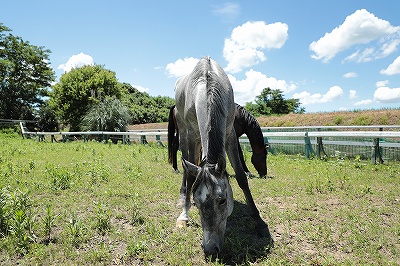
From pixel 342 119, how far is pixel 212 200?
21468 mm

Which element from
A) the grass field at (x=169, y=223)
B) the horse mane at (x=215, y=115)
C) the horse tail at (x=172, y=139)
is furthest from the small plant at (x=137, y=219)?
the horse tail at (x=172, y=139)

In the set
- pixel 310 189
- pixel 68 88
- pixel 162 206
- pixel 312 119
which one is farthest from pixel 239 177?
pixel 68 88

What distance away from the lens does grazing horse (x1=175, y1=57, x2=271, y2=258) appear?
2.74m

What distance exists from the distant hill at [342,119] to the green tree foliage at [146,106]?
63.1 ft

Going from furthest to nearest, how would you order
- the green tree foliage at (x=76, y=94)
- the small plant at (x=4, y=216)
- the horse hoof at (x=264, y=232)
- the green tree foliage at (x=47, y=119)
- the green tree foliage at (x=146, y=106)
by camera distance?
1. the green tree foliage at (x=146, y=106)
2. the green tree foliage at (x=47, y=119)
3. the green tree foliage at (x=76, y=94)
4. the horse hoof at (x=264, y=232)
5. the small plant at (x=4, y=216)

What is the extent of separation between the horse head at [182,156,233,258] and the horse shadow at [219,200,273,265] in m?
0.30

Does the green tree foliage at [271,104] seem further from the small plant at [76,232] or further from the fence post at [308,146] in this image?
the small plant at [76,232]

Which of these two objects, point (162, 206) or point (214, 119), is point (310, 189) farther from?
point (214, 119)

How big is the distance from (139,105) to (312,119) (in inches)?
1083

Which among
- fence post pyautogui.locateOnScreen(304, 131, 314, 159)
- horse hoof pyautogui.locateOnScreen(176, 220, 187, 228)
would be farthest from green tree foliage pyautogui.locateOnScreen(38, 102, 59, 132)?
horse hoof pyautogui.locateOnScreen(176, 220, 187, 228)

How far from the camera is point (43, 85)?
34406 mm

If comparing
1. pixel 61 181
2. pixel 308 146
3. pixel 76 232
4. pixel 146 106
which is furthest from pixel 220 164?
pixel 146 106

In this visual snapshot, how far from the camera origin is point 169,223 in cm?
394

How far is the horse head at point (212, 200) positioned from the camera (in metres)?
2.72
